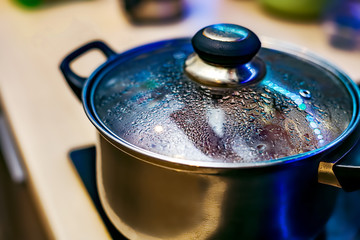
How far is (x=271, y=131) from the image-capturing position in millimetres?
462

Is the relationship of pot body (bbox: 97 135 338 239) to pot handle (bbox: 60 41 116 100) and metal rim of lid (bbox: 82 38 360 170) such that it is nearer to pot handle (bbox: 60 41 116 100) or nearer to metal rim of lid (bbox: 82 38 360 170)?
metal rim of lid (bbox: 82 38 360 170)

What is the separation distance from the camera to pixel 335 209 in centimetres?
65

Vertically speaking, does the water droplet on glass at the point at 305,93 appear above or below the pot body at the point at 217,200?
above

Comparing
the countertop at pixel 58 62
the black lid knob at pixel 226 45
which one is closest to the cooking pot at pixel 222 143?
the black lid knob at pixel 226 45

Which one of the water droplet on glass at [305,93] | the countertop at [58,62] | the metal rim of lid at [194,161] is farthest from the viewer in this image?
the countertop at [58,62]

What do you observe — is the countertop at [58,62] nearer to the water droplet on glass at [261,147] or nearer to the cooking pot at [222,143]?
the cooking pot at [222,143]

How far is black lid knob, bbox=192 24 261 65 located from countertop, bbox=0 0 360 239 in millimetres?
332

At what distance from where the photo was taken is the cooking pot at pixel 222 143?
0.41 m

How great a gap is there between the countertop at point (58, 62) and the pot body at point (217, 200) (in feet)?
0.58

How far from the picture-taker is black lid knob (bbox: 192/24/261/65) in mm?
470

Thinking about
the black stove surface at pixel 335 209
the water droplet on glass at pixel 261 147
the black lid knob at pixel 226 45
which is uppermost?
Result: the black lid knob at pixel 226 45

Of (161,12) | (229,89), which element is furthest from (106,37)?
(229,89)

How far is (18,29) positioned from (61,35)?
0.16 m

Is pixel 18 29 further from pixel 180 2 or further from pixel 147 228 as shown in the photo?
pixel 147 228
